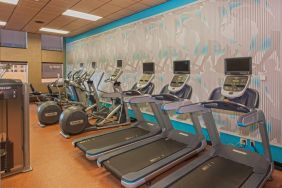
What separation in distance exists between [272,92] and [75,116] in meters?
3.78

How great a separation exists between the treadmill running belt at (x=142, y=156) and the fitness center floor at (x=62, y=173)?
201mm

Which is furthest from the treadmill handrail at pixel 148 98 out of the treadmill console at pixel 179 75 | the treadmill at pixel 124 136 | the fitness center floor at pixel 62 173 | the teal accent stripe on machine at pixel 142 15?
the teal accent stripe on machine at pixel 142 15

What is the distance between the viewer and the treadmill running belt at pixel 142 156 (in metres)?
2.65

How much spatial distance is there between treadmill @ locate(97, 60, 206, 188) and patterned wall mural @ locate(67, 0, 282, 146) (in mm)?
384

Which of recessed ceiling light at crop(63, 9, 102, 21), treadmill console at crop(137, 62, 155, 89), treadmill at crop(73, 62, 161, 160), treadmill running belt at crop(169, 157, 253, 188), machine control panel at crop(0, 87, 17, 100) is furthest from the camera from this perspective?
recessed ceiling light at crop(63, 9, 102, 21)

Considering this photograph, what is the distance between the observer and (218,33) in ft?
12.2

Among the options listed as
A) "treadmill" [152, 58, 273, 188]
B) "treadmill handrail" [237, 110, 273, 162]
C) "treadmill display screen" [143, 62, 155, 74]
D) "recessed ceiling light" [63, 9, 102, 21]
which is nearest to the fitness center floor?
"treadmill" [152, 58, 273, 188]

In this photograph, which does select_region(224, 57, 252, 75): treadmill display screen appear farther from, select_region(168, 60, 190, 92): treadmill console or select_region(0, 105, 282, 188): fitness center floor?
select_region(0, 105, 282, 188): fitness center floor

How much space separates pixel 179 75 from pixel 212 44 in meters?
0.88

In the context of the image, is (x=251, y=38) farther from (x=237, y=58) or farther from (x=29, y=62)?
(x=29, y=62)

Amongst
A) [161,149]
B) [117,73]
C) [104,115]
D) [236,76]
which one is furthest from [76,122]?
[236,76]

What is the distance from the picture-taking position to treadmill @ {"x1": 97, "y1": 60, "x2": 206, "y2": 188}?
2530 mm

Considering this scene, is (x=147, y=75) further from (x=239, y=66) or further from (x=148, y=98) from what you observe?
(x=239, y=66)

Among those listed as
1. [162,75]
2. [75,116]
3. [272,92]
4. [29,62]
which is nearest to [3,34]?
[29,62]
